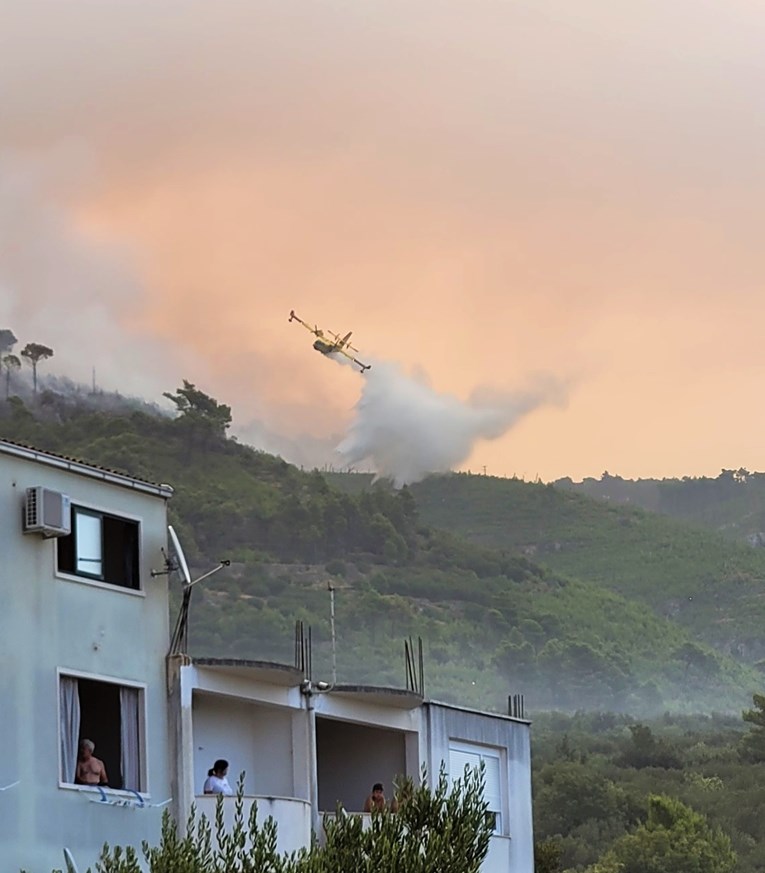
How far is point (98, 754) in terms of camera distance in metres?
32.7

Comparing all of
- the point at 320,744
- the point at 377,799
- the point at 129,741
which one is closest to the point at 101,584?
the point at 129,741

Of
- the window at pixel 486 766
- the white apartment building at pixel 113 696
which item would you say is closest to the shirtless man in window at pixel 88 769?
the white apartment building at pixel 113 696

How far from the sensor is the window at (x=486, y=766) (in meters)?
40.3

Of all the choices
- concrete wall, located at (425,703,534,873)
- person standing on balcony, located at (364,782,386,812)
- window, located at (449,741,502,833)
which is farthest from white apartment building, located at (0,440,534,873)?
window, located at (449,741,502,833)

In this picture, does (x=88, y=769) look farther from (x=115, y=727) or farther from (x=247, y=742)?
(x=247, y=742)

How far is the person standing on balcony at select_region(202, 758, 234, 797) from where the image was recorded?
33.3m

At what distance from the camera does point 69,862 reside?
30.0 m

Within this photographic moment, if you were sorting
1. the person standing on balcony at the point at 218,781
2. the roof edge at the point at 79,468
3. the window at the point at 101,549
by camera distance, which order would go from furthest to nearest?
the person standing on balcony at the point at 218,781
the window at the point at 101,549
the roof edge at the point at 79,468

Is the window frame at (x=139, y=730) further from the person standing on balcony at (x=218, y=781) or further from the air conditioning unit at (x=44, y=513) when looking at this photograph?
the air conditioning unit at (x=44, y=513)

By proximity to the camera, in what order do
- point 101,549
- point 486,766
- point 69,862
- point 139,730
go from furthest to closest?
point 486,766
point 101,549
point 139,730
point 69,862

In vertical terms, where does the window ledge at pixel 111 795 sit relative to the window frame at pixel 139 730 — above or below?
below

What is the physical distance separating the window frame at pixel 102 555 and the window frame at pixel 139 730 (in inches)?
60.1

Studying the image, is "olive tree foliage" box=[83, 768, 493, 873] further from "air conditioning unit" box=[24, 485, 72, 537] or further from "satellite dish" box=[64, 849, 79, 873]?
"air conditioning unit" box=[24, 485, 72, 537]

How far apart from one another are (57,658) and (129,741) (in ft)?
7.11
